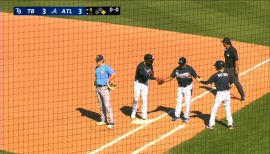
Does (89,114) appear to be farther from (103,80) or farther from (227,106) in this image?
(227,106)

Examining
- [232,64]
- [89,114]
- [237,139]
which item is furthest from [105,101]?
[232,64]

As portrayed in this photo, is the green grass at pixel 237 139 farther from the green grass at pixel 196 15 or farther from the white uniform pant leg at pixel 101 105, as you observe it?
the green grass at pixel 196 15

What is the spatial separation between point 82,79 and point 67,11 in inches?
276

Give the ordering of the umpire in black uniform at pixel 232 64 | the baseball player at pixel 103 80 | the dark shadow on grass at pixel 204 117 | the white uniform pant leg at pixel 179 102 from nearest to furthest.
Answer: the baseball player at pixel 103 80 → the white uniform pant leg at pixel 179 102 → the dark shadow on grass at pixel 204 117 → the umpire in black uniform at pixel 232 64

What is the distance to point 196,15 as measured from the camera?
2380cm

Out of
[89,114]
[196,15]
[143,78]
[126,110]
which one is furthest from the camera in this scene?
[196,15]

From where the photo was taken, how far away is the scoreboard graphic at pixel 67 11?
2380 cm

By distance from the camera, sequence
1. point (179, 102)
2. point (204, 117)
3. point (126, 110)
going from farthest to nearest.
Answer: point (126, 110), point (204, 117), point (179, 102)

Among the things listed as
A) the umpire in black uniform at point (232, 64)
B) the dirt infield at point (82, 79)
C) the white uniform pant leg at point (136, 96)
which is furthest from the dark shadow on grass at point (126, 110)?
the umpire in black uniform at point (232, 64)

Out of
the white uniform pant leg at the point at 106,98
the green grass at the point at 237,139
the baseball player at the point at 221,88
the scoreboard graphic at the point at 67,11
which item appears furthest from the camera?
the scoreboard graphic at the point at 67,11

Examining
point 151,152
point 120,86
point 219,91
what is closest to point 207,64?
point 120,86

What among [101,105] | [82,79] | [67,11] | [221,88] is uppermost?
[67,11]

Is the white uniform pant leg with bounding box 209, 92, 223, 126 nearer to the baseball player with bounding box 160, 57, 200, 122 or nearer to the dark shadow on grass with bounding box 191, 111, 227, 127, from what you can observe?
the dark shadow on grass with bounding box 191, 111, 227, 127

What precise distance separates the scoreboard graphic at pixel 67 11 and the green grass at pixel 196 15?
1.06 feet
